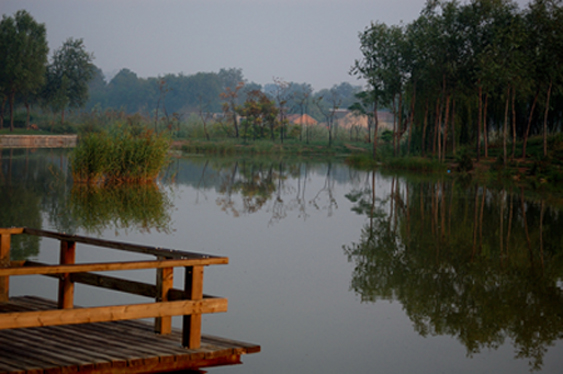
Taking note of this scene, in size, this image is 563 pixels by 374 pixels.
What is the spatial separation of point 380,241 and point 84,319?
7836 mm

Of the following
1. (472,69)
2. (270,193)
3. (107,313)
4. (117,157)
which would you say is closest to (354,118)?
(472,69)

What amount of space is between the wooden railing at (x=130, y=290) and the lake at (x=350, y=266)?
2.10 ft

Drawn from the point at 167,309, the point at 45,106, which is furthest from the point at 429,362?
the point at 45,106

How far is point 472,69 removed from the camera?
31.8 m

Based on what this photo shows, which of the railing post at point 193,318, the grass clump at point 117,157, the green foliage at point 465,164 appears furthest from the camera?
the green foliage at point 465,164

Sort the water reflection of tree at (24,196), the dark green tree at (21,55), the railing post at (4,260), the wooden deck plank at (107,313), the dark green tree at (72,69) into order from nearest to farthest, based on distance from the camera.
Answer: the wooden deck plank at (107,313) → the railing post at (4,260) → the water reflection of tree at (24,196) → the dark green tree at (21,55) → the dark green tree at (72,69)

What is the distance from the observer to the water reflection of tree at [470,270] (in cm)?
652

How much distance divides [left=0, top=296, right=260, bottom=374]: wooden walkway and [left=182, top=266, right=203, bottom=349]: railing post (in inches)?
2.9

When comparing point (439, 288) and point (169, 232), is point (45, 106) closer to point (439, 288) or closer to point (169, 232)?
point (169, 232)

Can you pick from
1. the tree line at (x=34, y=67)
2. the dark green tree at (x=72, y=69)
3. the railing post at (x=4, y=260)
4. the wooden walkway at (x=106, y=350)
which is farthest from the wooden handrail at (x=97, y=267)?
the dark green tree at (x=72, y=69)

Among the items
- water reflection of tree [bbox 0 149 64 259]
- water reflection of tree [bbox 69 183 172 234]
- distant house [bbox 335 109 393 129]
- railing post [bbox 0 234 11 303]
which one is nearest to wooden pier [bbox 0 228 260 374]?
railing post [bbox 0 234 11 303]

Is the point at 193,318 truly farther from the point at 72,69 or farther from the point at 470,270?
the point at 72,69

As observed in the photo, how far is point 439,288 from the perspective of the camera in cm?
807

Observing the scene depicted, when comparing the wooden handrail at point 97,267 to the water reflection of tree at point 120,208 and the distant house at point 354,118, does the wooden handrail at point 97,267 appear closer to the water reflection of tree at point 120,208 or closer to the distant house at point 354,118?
the water reflection of tree at point 120,208
